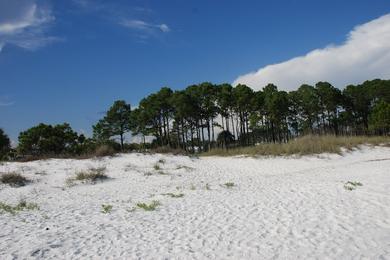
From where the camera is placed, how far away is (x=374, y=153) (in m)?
26.9

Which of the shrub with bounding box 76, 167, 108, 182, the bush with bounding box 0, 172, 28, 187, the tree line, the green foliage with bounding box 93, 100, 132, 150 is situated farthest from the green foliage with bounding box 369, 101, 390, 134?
the bush with bounding box 0, 172, 28, 187

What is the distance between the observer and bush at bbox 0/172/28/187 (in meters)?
17.0

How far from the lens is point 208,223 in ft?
27.2

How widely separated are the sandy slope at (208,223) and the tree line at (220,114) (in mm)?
31094

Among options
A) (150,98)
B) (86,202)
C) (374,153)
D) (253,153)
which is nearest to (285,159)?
(253,153)

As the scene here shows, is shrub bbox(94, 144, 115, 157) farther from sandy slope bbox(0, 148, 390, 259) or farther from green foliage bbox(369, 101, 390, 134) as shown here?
green foliage bbox(369, 101, 390, 134)

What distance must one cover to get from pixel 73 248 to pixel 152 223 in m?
2.33

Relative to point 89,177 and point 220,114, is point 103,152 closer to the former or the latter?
point 89,177

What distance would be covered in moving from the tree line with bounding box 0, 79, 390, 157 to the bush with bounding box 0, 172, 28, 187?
83.9 feet

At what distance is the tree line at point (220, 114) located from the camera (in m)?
46.8

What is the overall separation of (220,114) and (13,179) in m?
35.7

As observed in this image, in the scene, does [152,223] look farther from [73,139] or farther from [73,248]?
[73,139]

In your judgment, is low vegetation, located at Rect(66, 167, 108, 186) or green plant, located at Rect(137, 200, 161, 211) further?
low vegetation, located at Rect(66, 167, 108, 186)

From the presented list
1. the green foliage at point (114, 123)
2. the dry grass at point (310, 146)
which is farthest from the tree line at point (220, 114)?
the dry grass at point (310, 146)
